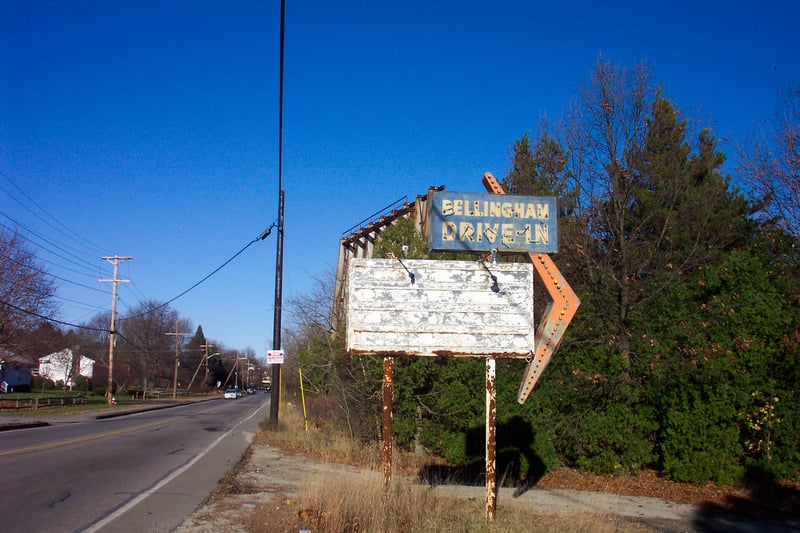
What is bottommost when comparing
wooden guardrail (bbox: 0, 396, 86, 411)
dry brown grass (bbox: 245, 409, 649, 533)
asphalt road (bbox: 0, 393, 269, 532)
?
wooden guardrail (bbox: 0, 396, 86, 411)

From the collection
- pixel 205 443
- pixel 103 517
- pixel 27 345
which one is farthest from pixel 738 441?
pixel 27 345

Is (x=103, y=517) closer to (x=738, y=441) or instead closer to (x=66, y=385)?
(x=738, y=441)

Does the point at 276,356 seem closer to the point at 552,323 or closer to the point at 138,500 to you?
the point at 138,500

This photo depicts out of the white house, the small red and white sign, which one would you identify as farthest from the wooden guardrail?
the white house

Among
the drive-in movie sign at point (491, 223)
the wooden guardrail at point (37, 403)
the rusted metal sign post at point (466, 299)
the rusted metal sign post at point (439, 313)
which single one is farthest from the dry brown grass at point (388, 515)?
the wooden guardrail at point (37, 403)

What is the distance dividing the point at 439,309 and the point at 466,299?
0.39m

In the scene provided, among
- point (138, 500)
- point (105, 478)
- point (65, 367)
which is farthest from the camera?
point (65, 367)

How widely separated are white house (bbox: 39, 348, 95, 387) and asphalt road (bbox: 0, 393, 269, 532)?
205 ft

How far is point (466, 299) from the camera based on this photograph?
343 inches

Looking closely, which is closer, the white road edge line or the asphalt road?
the white road edge line

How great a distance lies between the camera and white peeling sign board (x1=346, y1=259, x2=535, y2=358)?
28.0 feet

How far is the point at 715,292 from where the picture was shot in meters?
13.9

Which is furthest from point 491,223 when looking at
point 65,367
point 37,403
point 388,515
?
point 65,367

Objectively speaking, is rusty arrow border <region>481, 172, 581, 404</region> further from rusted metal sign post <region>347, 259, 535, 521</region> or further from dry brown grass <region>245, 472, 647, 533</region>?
dry brown grass <region>245, 472, 647, 533</region>
